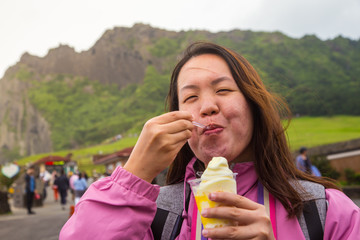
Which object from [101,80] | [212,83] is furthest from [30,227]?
[101,80]

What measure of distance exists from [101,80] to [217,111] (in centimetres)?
16926

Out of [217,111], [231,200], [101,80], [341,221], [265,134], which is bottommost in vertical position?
[341,221]

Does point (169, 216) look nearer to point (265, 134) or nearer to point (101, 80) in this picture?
point (265, 134)

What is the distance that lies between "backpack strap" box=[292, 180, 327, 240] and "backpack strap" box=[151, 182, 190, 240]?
21.7 inches

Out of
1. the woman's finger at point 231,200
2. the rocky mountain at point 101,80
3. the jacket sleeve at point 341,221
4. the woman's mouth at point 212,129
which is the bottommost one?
the jacket sleeve at point 341,221

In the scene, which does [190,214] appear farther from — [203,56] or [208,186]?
[203,56]

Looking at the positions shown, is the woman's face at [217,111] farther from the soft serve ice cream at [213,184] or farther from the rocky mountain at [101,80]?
the rocky mountain at [101,80]

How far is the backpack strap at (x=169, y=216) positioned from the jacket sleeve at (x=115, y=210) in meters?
0.24

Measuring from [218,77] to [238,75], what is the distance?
0.40 ft

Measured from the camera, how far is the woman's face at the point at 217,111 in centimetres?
161

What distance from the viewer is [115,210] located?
1354 mm

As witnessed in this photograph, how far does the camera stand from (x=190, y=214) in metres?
1.63

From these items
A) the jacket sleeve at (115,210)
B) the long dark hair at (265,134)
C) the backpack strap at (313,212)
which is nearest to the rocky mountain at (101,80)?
the long dark hair at (265,134)

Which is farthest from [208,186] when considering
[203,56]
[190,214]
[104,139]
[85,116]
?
[85,116]
